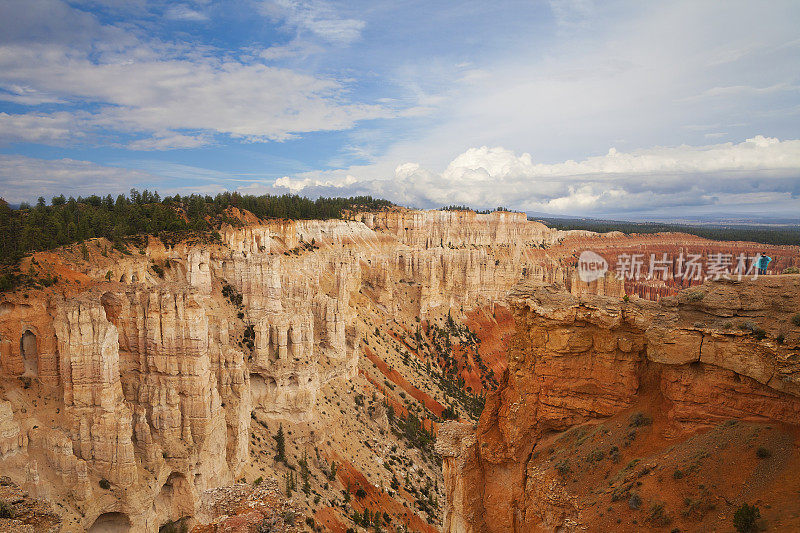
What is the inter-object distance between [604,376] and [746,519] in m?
6.14

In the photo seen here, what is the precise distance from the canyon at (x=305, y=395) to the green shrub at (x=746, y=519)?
114 centimetres

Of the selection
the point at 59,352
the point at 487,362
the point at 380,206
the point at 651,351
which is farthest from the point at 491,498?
the point at 380,206

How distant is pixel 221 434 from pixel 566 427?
2463 centimetres

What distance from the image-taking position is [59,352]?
23.8m

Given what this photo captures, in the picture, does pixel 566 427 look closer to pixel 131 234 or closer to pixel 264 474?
pixel 264 474

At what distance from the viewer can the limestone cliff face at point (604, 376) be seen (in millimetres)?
11602

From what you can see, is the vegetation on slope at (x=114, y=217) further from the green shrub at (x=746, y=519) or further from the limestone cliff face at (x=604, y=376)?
the green shrub at (x=746, y=519)

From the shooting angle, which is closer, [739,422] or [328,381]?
[739,422]

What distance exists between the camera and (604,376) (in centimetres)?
1494

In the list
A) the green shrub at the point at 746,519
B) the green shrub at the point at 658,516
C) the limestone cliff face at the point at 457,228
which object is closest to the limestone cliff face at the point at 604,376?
the green shrub at the point at 658,516

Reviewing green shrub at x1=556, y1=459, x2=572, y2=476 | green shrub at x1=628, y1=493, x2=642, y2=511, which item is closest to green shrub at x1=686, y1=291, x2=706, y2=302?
green shrub at x1=628, y1=493, x2=642, y2=511

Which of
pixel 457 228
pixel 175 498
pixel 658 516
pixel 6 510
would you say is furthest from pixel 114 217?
pixel 457 228

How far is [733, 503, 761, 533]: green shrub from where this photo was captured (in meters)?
8.90

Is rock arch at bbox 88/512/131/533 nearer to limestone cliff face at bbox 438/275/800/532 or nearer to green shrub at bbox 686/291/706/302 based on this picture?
limestone cliff face at bbox 438/275/800/532
